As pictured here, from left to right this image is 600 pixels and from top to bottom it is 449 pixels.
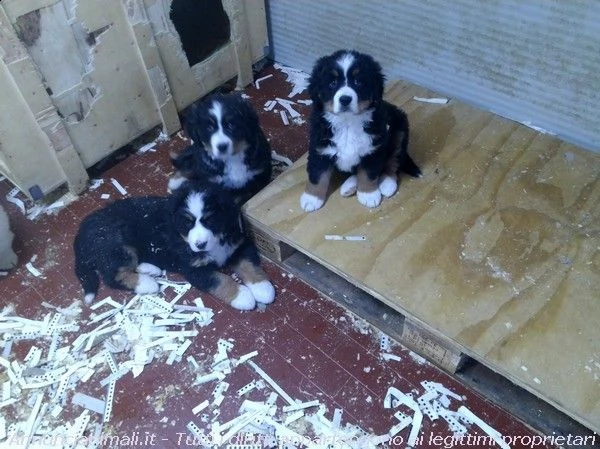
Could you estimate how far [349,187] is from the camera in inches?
103

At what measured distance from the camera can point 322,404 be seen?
7.30ft

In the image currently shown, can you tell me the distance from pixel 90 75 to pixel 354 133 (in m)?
1.76

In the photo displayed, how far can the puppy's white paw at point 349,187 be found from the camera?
262 cm

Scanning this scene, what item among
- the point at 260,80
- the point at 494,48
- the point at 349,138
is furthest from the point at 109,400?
the point at 494,48

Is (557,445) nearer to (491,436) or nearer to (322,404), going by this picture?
(491,436)

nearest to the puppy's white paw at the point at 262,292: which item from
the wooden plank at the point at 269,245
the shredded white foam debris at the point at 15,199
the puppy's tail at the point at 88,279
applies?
the wooden plank at the point at 269,245

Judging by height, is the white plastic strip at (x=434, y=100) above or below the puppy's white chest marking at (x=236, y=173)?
below

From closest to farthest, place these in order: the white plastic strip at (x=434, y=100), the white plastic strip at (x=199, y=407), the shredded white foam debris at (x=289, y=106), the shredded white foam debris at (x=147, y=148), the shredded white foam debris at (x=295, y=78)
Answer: the white plastic strip at (x=199, y=407) → the white plastic strip at (x=434, y=100) → the shredded white foam debris at (x=147, y=148) → the shredded white foam debris at (x=289, y=106) → the shredded white foam debris at (x=295, y=78)

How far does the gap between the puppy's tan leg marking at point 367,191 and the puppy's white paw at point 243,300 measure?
2.56 ft

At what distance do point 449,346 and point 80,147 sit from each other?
8.34 ft

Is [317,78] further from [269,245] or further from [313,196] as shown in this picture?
[269,245]

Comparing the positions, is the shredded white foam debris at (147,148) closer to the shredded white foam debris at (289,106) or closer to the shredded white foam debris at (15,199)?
the shredded white foam debris at (15,199)

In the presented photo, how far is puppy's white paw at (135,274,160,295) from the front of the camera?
2658 millimetres

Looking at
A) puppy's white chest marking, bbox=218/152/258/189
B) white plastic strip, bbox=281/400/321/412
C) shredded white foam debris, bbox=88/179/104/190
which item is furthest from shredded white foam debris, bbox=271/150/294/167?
white plastic strip, bbox=281/400/321/412
